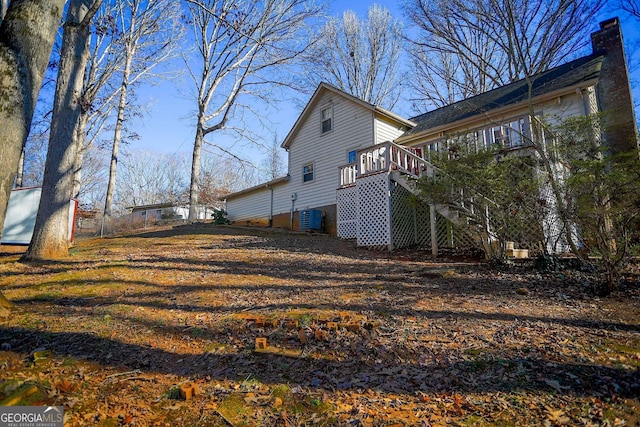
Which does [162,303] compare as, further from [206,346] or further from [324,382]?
[324,382]

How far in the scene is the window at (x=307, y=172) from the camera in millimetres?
14850

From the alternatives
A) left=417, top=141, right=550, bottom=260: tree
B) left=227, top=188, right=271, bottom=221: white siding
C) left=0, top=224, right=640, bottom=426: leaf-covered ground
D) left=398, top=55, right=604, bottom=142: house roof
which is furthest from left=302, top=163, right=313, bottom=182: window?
left=0, top=224, right=640, bottom=426: leaf-covered ground

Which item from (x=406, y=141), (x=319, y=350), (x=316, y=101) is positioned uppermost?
(x=316, y=101)

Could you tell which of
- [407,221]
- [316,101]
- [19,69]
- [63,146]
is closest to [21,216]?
[63,146]

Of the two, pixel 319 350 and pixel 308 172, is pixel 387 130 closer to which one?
pixel 308 172

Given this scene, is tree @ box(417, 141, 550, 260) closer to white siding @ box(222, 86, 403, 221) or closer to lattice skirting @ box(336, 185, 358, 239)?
lattice skirting @ box(336, 185, 358, 239)

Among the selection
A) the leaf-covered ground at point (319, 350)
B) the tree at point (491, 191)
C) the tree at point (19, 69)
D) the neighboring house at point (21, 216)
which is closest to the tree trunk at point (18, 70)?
the tree at point (19, 69)

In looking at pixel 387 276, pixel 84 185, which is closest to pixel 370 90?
pixel 387 276

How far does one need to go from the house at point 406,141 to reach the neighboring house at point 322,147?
0.14ft

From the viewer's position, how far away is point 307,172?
49.3ft

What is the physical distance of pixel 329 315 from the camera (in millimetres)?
3354

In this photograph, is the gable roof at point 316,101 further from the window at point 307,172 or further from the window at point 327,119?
the window at point 307,172

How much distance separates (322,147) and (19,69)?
Answer: 11.9 m

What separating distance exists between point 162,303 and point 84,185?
106 ft
